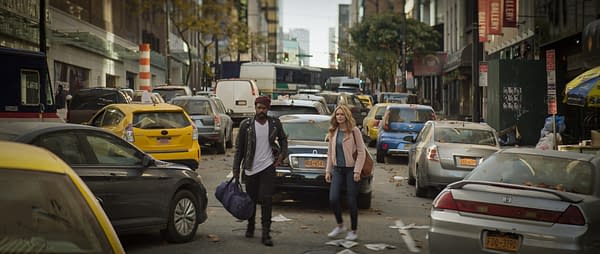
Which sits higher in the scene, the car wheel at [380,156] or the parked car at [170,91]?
the parked car at [170,91]

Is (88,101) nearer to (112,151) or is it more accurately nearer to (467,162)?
(467,162)

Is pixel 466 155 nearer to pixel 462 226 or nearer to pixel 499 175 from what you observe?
pixel 499 175

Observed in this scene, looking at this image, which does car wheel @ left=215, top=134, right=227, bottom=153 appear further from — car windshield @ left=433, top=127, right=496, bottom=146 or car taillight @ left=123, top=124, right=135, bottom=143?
car windshield @ left=433, top=127, right=496, bottom=146

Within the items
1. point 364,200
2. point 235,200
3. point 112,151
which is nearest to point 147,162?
point 112,151

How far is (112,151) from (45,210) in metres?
5.08

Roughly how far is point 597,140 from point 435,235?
31.2ft

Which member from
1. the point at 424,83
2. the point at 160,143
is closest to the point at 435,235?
the point at 160,143

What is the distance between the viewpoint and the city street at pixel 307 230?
9.21 meters

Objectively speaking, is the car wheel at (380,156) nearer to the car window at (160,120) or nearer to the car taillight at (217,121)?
the car taillight at (217,121)

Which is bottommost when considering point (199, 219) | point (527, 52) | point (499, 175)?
point (199, 219)

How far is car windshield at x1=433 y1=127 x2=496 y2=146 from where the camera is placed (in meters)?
14.8

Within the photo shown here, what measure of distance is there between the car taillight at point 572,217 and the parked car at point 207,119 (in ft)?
50.6

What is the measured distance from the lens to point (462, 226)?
24.4 ft

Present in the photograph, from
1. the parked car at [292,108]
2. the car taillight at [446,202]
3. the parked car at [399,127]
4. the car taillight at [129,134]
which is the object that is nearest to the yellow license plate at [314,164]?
the car taillight at [446,202]
